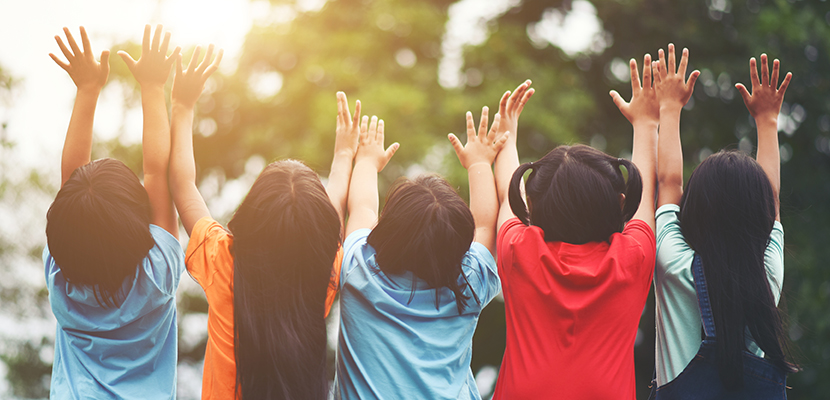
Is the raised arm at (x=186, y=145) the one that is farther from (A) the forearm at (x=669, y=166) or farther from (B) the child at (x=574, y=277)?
(A) the forearm at (x=669, y=166)

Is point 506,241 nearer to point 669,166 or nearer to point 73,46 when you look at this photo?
point 669,166

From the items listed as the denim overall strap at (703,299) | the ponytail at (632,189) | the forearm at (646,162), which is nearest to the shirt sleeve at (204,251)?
the ponytail at (632,189)

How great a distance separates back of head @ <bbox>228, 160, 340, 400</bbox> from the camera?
200cm

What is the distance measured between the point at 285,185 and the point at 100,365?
91 centimetres

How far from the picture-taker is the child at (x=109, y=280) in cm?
213

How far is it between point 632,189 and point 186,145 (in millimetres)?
1665

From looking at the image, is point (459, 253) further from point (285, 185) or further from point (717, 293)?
point (717, 293)

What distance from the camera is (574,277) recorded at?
6.77 ft

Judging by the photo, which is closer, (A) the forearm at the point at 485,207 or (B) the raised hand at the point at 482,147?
(A) the forearm at the point at 485,207

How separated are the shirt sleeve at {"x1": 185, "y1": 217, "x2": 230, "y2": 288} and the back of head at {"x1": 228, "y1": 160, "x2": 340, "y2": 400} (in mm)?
79

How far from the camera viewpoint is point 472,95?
26.1ft

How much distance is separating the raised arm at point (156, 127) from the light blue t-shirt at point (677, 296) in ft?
5.93

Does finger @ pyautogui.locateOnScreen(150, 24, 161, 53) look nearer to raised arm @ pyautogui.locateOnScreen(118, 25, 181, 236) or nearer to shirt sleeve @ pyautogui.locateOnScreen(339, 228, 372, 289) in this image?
raised arm @ pyautogui.locateOnScreen(118, 25, 181, 236)

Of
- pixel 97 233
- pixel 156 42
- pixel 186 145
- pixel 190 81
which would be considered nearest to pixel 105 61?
pixel 156 42
